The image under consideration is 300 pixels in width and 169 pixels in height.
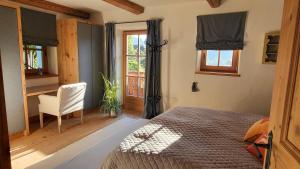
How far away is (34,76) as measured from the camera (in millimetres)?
3602

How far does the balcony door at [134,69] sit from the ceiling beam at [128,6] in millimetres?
478

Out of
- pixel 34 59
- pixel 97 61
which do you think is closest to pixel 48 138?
pixel 34 59

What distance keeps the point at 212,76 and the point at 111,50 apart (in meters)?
2.20

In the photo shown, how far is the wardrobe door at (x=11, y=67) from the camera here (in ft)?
8.64

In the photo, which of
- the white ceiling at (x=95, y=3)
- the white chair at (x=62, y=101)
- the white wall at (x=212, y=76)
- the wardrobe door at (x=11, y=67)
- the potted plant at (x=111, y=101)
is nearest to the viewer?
the wardrobe door at (x=11, y=67)

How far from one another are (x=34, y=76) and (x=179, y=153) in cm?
328

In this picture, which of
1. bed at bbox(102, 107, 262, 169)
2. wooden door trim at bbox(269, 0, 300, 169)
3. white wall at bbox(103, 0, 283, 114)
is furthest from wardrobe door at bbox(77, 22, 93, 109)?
wooden door trim at bbox(269, 0, 300, 169)

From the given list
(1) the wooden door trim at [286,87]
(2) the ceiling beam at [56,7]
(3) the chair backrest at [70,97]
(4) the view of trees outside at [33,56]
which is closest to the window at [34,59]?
(4) the view of trees outside at [33,56]

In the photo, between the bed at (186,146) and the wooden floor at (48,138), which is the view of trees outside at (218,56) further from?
the wooden floor at (48,138)

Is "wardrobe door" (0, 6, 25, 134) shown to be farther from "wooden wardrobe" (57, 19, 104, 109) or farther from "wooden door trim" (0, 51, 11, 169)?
"wooden door trim" (0, 51, 11, 169)

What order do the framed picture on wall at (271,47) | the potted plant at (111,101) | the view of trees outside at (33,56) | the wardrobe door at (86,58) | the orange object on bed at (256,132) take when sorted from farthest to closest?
the potted plant at (111,101) → the wardrobe door at (86,58) → the view of trees outside at (33,56) → the framed picture on wall at (271,47) → the orange object on bed at (256,132)

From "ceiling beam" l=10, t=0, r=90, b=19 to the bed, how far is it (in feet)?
9.79

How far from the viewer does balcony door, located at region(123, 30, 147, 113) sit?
164 inches

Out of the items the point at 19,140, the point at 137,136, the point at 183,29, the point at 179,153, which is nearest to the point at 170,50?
the point at 183,29
